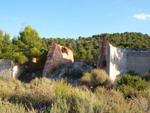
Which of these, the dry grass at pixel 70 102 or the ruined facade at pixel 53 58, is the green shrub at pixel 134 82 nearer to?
the dry grass at pixel 70 102

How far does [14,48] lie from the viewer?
58.3 feet

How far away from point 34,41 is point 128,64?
11036 mm

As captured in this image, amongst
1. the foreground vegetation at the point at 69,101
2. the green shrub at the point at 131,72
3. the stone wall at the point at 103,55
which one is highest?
the stone wall at the point at 103,55

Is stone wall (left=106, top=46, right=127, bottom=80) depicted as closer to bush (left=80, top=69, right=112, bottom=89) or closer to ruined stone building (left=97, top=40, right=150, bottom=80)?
ruined stone building (left=97, top=40, right=150, bottom=80)

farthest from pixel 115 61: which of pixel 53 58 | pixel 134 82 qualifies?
pixel 53 58

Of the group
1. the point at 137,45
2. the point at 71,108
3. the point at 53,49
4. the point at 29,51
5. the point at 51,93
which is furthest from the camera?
the point at 137,45

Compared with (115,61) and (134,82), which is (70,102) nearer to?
(134,82)

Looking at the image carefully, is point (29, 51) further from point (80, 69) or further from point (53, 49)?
point (80, 69)

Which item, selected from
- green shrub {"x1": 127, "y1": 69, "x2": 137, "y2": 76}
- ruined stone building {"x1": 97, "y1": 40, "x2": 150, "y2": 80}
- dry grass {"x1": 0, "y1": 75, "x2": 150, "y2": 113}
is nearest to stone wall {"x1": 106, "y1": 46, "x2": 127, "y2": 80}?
ruined stone building {"x1": 97, "y1": 40, "x2": 150, "y2": 80}

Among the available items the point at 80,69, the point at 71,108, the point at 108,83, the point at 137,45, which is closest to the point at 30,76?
the point at 80,69

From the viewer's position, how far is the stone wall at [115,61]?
1199cm

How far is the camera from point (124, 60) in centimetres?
1441

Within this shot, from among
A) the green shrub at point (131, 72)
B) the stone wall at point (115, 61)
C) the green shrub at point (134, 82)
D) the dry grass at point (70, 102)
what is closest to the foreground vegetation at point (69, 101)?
the dry grass at point (70, 102)

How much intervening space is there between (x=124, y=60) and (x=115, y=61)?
188 centimetres
